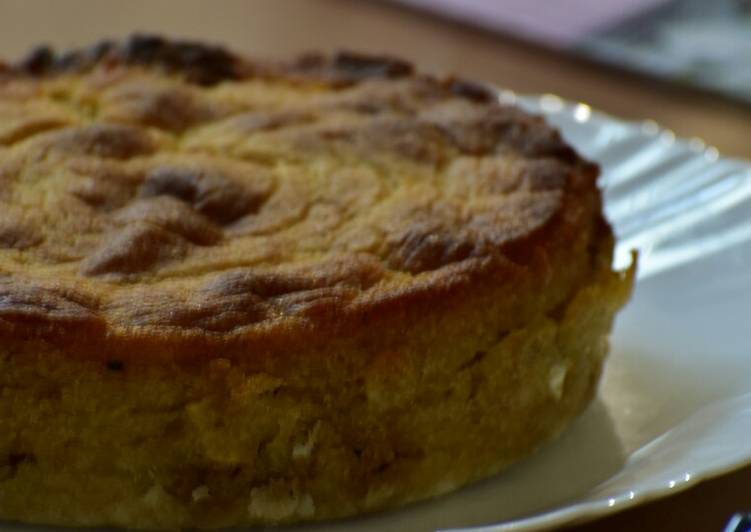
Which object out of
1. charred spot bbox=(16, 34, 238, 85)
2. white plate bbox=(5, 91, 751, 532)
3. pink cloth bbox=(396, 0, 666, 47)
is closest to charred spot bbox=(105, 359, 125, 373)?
white plate bbox=(5, 91, 751, 532)

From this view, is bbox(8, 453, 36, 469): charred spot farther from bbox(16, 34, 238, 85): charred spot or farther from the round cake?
bbox(16, 34, 238, 85): charred spot

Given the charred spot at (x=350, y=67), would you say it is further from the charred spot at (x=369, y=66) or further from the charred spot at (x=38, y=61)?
the charred spot at (x=38, y=61)

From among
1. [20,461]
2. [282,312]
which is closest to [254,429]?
[282,312]

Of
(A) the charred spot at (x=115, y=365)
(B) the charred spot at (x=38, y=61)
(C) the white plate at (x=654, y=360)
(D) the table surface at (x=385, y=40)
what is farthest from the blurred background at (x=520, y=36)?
(A) the charred spot at (x=115, y=365)

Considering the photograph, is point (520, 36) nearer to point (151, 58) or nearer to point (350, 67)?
point (350, 67)

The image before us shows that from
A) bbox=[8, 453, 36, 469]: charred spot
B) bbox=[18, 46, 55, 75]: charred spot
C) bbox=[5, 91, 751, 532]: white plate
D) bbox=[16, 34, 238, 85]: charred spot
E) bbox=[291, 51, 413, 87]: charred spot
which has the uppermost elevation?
bbox=[291, 51, 413, 87]: charred spot

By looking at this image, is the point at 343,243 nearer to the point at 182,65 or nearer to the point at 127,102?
the point at 127,102

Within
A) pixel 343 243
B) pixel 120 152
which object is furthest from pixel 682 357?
pixel 120 152
